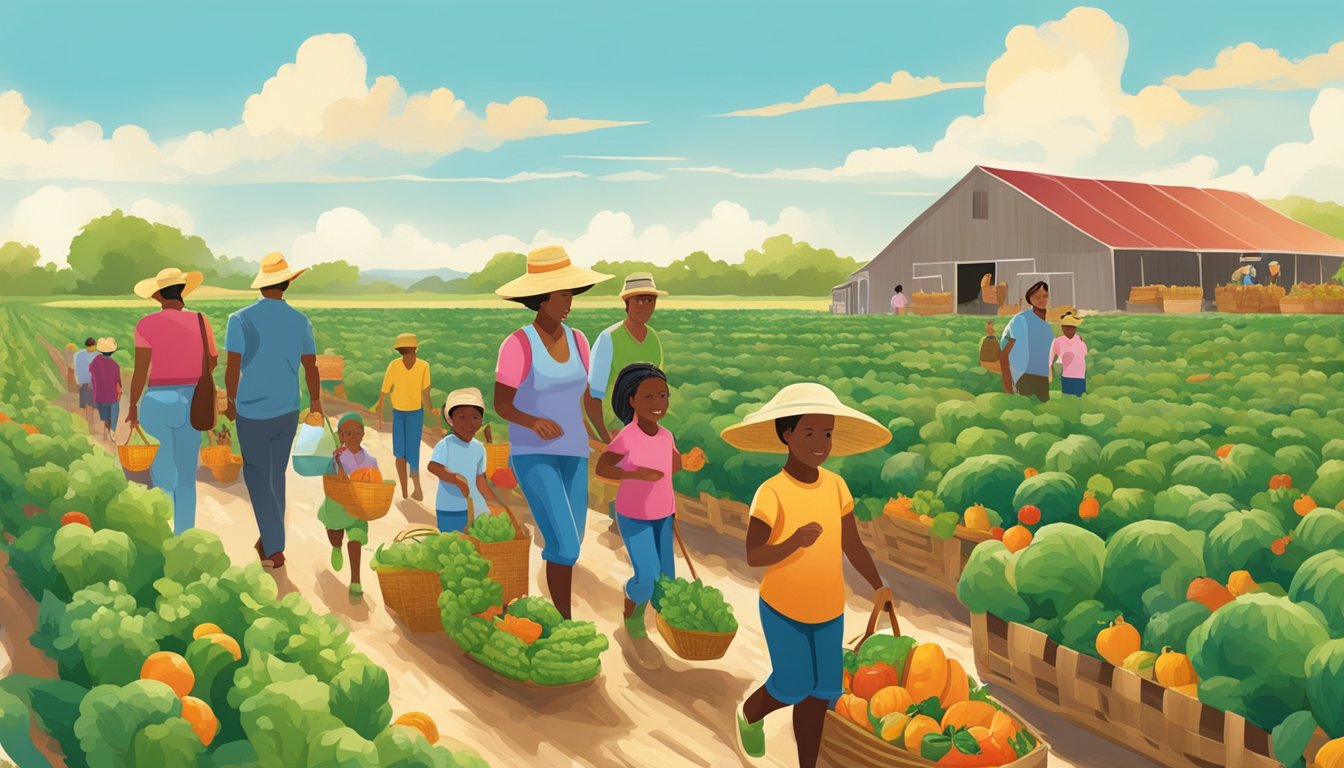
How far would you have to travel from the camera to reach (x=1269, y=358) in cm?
1838

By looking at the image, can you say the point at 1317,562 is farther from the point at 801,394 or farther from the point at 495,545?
the point at 495,545

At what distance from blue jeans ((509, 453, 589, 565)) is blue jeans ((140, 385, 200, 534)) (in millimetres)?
Result: 2437

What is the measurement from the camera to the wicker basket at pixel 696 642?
20.7 feet

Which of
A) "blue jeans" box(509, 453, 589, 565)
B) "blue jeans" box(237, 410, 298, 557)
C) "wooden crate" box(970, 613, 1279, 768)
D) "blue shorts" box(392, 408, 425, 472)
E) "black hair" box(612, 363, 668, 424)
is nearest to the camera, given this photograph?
"wooden crate" box(970, 613, 1279, 768)

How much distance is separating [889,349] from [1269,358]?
781 centimetres

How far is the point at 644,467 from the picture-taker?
20.3 ft

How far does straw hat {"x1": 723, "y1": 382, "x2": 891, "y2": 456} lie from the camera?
4598mm

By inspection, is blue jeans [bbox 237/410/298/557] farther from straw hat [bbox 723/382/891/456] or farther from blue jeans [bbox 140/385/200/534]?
straw hat [bbox 723/382/891/456]

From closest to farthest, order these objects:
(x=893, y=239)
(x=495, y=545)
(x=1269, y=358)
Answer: (x=495, y=545) < (x=1269, y=358) < (x=893, y=239)

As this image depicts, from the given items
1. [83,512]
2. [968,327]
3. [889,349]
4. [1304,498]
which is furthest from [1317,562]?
[968,327]

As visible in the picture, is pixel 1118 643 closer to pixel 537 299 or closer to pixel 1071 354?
pixel 537 299

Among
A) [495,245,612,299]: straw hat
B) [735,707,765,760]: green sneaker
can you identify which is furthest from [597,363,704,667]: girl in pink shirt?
[735,707,765,760]: green sneaker

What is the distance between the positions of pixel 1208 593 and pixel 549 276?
145 inches

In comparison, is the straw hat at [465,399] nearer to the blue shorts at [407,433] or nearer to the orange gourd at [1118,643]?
the blue shorts at [407,433]
